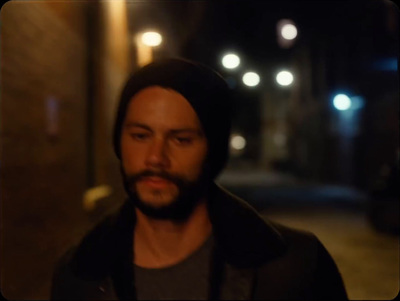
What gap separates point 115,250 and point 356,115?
2229 cm

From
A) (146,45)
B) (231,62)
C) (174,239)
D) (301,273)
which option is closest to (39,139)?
(146,45)

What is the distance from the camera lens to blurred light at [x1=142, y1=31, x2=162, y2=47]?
7963mm

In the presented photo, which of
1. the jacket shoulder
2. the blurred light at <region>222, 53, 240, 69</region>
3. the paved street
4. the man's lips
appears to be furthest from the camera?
the blurred light at <region>222, 53, 240, 69</region>

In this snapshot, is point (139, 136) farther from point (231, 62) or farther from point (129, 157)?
point (231, 62)

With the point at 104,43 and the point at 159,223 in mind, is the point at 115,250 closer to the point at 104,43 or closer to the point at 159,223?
the point at 159,223

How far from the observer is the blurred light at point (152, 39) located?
7.96 metres

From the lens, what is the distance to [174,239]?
84.4 inches

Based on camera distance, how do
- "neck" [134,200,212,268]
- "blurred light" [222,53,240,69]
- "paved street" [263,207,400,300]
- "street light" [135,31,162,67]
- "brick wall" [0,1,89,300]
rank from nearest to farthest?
1. "neck" [134,200,212,268]
2. "paved street" [263,207,400,300]
3. "blurred light" [222,53,240,69]
4. "brick wall" [0,1,89,300]
5. "street light" [135,31,162,67]

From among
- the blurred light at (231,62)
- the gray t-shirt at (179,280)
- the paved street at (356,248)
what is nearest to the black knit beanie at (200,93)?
the gray t-shirt at (179,280)

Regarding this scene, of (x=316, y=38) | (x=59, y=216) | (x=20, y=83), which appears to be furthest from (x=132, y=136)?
(x=316, y=38)

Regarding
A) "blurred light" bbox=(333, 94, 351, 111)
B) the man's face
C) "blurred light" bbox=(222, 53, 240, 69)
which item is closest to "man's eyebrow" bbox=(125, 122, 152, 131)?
the man's face

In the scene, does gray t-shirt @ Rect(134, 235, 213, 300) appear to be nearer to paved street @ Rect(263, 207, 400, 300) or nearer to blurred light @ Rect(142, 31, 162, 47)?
paved street @ Rect(263, 207, 400, 300)

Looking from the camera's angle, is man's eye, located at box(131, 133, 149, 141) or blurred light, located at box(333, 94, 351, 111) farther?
blurred light, located at box(333, 94, 351, 111)

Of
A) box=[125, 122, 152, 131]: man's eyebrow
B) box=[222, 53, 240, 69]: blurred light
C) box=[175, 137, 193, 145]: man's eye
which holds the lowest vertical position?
box=[175, 137, 193, 145]: man's eye
